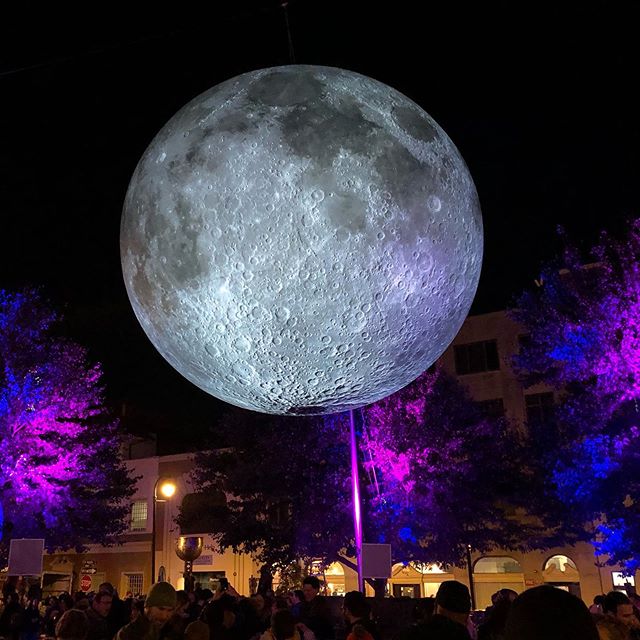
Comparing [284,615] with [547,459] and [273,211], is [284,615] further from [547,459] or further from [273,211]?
[547,459]

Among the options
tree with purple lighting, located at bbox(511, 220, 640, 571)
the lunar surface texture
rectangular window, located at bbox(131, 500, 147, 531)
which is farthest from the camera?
rectangular window, located at bbox(131, 500, 147, 531)

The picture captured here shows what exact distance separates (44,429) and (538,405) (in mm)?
21352

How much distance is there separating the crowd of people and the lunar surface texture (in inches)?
53.0

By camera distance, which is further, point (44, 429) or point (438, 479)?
point (438, 479)

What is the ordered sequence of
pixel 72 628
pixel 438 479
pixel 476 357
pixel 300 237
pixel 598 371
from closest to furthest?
pixel 300 237
pixel 72 628
pixel 598 371
pixel 438 479
pixel 476 357

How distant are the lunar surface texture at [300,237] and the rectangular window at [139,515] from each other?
1354 inches

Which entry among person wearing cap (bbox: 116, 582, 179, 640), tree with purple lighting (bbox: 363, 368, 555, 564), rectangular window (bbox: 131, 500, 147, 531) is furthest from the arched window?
person wearing cap (bbox: 116, 582, 179, 640)

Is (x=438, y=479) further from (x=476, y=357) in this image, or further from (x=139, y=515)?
(x=139, y=515)

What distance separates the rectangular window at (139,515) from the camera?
3503cm

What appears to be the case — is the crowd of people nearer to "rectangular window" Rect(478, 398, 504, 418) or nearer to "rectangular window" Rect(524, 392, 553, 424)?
"rectangular window" Rect(524, 392, 553, 424)

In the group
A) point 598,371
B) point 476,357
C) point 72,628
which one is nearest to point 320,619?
point 72,628

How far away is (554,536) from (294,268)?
25388 mm

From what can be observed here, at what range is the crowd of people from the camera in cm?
170

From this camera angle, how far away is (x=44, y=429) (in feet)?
76.7
